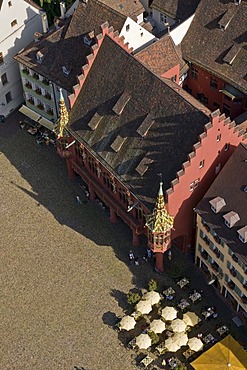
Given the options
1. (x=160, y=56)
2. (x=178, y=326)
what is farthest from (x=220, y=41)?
(x=178, y=326)

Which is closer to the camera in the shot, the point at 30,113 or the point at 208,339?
the point at 208,339

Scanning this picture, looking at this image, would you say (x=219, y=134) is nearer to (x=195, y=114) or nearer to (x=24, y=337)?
(x=195, y=114)

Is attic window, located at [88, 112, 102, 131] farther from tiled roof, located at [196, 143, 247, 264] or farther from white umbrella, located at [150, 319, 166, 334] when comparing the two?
white umbrella, located at [150, 319, 166, 334]

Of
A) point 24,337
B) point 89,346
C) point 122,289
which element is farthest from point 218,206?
point 24,337

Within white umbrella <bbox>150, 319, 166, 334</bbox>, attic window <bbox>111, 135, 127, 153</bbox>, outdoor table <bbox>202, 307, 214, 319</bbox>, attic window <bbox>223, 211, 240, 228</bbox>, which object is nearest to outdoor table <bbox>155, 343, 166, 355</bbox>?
white umbrella <bbox>150, 319, 166, 334</bbox>

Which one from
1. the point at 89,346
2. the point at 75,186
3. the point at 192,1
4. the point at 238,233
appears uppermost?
the point at 192,1

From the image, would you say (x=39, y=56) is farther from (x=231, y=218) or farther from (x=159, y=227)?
(x=231, y=218)

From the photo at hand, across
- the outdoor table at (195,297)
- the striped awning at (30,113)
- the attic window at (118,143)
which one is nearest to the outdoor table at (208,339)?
the outdoor table at (195,297)
